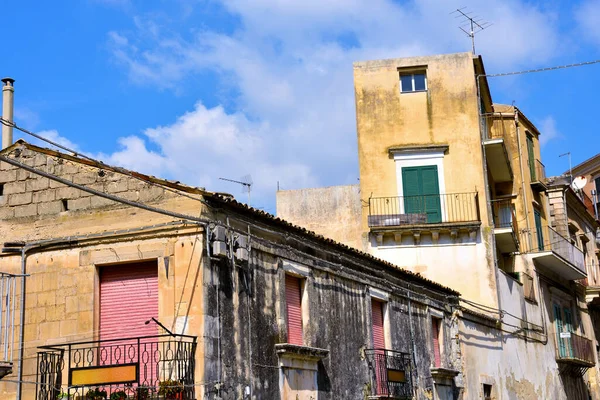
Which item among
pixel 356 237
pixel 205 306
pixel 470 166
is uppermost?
pixel 470 166

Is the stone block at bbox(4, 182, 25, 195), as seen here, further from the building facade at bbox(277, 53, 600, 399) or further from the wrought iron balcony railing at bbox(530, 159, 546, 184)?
the wrought iron balcony railing at bbox(530, 159, 546, 184)

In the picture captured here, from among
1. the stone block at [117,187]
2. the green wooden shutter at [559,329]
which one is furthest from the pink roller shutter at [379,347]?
the green wooden shutter at [559,329]

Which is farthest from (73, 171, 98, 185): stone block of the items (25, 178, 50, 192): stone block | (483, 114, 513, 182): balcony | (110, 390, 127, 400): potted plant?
(483, 114, 513, 182): balcony

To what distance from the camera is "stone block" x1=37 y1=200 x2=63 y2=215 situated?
15430 mm

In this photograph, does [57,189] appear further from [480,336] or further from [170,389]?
[480,336]

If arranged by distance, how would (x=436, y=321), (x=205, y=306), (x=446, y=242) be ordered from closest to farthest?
(x=205, y=306)
(x=436, y=321)
(x=446, y=242)

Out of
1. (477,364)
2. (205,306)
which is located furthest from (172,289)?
(477,364)

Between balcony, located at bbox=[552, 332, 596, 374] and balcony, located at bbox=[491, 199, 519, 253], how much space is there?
466cm

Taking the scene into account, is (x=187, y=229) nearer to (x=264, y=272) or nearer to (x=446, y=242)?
(x=264, y=272)

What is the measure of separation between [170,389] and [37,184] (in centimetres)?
475

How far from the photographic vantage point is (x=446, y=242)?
2842 cm

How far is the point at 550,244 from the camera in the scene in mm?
33812

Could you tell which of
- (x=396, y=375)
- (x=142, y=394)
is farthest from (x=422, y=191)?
(x=142, y=394)

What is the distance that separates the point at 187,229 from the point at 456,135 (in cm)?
1662
